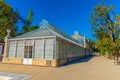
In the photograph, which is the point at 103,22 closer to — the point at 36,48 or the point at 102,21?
the point at 102,21

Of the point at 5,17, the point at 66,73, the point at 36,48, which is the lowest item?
the point at 66,73

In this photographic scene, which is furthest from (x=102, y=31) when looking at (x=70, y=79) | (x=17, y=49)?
(x=70, y=79)

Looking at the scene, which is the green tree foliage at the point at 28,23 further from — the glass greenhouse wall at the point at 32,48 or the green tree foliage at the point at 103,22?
the glass greenhouse wall at the point at 32,48

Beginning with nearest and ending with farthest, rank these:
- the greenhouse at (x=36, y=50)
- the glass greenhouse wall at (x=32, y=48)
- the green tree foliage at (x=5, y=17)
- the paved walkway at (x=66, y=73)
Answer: the paved walkway at (x=66, y=73)
the greenhouse at (x=36, y=50)
the glass greenhouse wall at (x=32, y=48)
the green tree foliage at (x=5, y=17)

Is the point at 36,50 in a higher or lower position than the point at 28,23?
lower

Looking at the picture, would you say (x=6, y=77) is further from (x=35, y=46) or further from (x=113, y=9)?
(x=113, y=9)

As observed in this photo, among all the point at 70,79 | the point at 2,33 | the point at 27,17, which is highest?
the point at 27,17

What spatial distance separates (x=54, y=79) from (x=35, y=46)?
706 cm

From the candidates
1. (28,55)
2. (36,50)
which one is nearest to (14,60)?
(28,55)

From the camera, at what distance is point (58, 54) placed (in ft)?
42.8

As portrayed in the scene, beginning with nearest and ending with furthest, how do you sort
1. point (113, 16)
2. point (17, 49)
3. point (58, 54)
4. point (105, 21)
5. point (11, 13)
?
point (58, 54)
point (17, 49)
point (113, 16)
point (105, 21)
point (11, 13)

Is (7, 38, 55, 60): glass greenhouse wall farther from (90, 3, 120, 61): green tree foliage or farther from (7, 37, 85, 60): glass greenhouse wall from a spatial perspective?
(90, 3, 120, 61): green tree foliage

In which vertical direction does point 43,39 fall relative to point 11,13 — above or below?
below

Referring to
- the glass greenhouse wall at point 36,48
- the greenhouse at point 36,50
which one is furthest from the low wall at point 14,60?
the glass greenhouse wall at point 36,48
